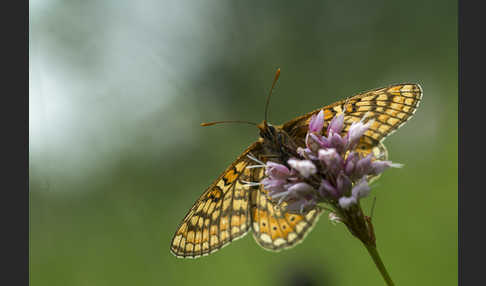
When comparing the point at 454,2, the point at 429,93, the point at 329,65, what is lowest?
the point at 429,93

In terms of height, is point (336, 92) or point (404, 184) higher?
point (336, 92)

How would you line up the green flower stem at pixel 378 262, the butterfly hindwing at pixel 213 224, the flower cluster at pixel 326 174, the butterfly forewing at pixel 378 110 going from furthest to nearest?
the butterfly hindwing at pixel 213 224
the butterfly forewing at pixel 378 110
the flower cluster at pixel 326 174
the green flower stem at pixel 378 262

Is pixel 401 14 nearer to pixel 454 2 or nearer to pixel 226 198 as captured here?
pixel 454 2

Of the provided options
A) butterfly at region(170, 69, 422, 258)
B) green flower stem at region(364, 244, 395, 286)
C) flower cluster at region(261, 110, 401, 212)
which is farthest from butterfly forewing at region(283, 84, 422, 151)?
green flower stem at region(364, 244, 395, 286)

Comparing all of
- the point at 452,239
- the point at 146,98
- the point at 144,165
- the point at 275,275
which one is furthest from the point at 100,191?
the point at 452,239

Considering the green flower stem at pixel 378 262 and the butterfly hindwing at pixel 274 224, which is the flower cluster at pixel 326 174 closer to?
the green flower stem at pixel 378 262

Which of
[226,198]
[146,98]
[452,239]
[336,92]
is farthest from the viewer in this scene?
[146,98]

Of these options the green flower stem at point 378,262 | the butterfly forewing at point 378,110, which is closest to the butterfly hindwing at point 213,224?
the butterfly forewing at point 378,110

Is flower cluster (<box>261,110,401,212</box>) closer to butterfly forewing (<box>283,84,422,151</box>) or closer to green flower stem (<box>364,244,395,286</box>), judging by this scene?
green flower stem (<box>364,244,395,286</box>)
